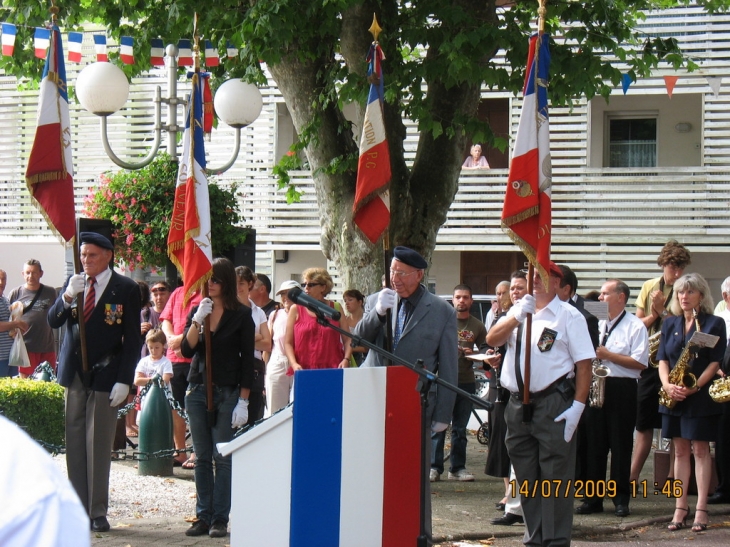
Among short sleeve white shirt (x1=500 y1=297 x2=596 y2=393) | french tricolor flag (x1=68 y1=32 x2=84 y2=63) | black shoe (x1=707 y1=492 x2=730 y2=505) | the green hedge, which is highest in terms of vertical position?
french tricolor flag (x1=68 y1=32 x2=84 y2=63)

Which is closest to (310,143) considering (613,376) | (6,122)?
(613,376)

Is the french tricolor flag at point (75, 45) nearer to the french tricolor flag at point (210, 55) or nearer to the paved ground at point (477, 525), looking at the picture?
the french tricolor flag at point (210, 55)

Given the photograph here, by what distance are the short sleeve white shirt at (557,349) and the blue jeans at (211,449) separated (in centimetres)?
223

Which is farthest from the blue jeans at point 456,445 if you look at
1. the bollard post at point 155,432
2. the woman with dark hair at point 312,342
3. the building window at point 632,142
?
the building window at point 632,142

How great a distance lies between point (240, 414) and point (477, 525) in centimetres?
219

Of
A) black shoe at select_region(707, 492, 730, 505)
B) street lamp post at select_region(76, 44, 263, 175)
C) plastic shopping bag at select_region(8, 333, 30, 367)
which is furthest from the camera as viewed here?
plastic shopping bag at select_region(8, 333, 30, 367)

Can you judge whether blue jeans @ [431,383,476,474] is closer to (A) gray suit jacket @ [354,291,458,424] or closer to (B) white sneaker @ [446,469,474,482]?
(B) white sneaker @ [446,469,474,482]

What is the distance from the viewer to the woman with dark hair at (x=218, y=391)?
7.46m

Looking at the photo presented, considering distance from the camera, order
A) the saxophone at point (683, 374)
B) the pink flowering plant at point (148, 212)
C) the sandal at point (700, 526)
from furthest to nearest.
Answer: the pink flowering plant at point (148, 212), the saxophone at point (683, 374), the sandal at point (700, 526)

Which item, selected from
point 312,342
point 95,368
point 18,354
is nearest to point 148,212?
point 18,354

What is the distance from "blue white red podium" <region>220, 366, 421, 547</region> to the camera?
536 cm

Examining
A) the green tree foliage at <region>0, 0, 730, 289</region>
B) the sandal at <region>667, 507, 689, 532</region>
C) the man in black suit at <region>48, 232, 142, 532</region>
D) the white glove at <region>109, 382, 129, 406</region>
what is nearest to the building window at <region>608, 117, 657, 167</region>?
the green tree foliage at <region>0, 0, 730, 289</region>

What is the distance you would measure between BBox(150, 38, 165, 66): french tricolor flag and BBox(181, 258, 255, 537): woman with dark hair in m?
5.19

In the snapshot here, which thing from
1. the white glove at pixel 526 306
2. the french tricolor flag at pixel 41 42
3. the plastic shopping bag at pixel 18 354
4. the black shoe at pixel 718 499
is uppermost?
the french tricolor flag at pixel 41 42
